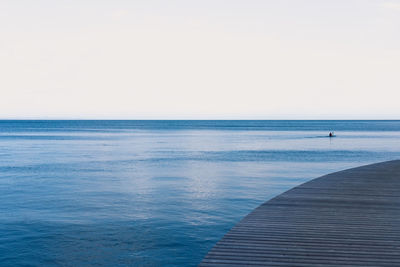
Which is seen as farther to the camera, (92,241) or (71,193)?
(71,193)

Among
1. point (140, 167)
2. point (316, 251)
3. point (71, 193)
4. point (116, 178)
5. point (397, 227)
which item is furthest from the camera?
point (140, 167)

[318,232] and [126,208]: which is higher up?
[318,232]

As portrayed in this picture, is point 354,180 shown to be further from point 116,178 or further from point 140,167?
point 140,167

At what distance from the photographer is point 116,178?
22.8m

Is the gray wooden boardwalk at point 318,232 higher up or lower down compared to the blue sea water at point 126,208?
higher up

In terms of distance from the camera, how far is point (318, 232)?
7.30 meters

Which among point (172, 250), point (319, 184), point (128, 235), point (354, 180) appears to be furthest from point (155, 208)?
point (354, 180)

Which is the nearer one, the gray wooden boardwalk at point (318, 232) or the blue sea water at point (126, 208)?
the gray wooden boardwalk at point (318, 232)

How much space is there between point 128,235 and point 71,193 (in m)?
7.28

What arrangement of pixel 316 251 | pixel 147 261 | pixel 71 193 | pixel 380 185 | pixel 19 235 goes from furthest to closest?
pixel 71 193, pixel 380 185, pixel 19 235, pixel 147 261, pixel 316 251

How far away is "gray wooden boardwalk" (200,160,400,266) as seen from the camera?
5.88 meters

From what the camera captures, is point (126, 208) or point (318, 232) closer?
point (318, 232)

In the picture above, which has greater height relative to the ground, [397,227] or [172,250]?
[397,227]

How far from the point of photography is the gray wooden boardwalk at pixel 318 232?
231 inches
